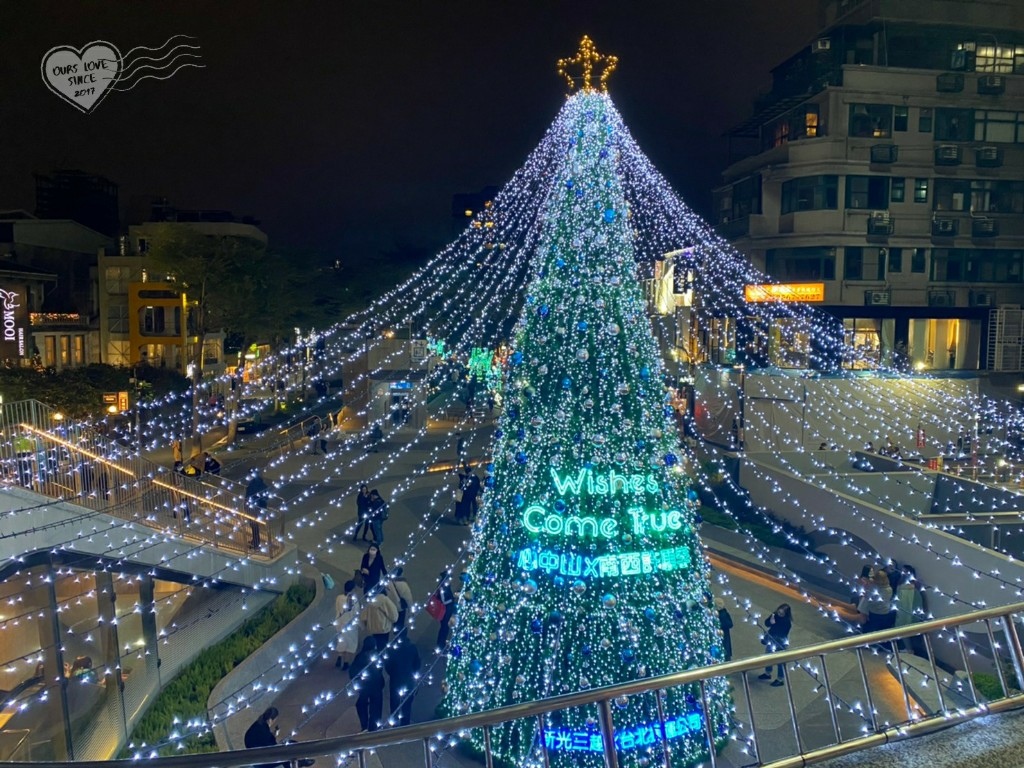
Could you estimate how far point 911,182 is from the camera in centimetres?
2783

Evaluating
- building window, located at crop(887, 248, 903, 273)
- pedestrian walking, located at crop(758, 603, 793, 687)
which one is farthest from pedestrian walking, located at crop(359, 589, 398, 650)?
building window, located at crop(887, 248, 903, 273)

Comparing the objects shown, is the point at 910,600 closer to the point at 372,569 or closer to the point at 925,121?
the point at 372,569

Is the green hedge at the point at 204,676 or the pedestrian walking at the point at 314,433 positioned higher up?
the pedestrian walking at the point at 314,433

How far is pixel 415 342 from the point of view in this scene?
93.3 feet

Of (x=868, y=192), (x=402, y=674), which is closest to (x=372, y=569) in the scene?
(x=402, y=674)

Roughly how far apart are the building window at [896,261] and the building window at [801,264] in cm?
223

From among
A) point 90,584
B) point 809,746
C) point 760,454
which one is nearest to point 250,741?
point 809,746

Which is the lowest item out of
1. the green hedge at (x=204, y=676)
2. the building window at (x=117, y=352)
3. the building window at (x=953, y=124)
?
the green hedge at (x=204, y=676)

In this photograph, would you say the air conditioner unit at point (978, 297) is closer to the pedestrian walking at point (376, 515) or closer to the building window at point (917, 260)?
the building window at point (917, 260)

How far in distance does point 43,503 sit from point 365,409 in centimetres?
1806

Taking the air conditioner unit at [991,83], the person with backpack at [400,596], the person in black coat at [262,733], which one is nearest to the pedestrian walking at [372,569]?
the person with backpack at [400,596]

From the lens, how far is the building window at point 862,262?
28.1 m

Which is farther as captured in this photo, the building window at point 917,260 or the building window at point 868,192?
the building window at point 917,260

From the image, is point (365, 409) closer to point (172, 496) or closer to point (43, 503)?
point (172, 496)
